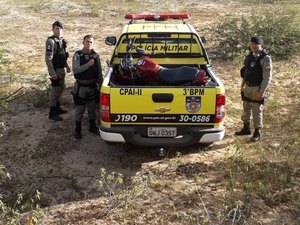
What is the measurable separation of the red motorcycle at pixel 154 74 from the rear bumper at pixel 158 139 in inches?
34.9

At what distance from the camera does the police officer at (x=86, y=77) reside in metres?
6.84

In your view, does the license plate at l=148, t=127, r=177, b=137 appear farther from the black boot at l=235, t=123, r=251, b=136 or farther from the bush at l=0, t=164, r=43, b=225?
the black boot at l=235, t=123, r=251, b=136

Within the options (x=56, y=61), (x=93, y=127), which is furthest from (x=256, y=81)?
(x=56, y=61)

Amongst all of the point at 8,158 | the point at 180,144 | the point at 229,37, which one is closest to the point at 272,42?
the point at 229,37

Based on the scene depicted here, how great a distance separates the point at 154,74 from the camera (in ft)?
21.7

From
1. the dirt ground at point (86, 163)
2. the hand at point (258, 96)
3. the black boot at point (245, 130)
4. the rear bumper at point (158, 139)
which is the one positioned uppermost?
the hand at point (258, 96)

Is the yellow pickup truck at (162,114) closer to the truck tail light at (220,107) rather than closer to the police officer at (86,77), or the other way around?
the truck tail light at (220,107)

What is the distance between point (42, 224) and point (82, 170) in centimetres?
144

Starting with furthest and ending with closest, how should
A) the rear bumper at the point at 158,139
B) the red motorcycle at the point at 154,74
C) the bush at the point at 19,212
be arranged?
the red motorcycle at the point at 154,74, the rear bumper at the point at 158,139, the bush at the point at 19,212

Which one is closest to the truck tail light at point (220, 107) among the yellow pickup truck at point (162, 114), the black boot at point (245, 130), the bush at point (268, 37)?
the yellow pickup truck at point (162, 114)

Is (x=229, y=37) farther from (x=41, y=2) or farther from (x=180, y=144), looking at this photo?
(x=41, y=2)

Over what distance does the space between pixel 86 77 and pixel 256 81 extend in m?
2.92

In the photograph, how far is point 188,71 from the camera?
6.36 m

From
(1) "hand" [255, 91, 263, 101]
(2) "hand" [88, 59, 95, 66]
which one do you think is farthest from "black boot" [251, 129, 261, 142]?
(2) "hand" [88, 59, 95, 66]
